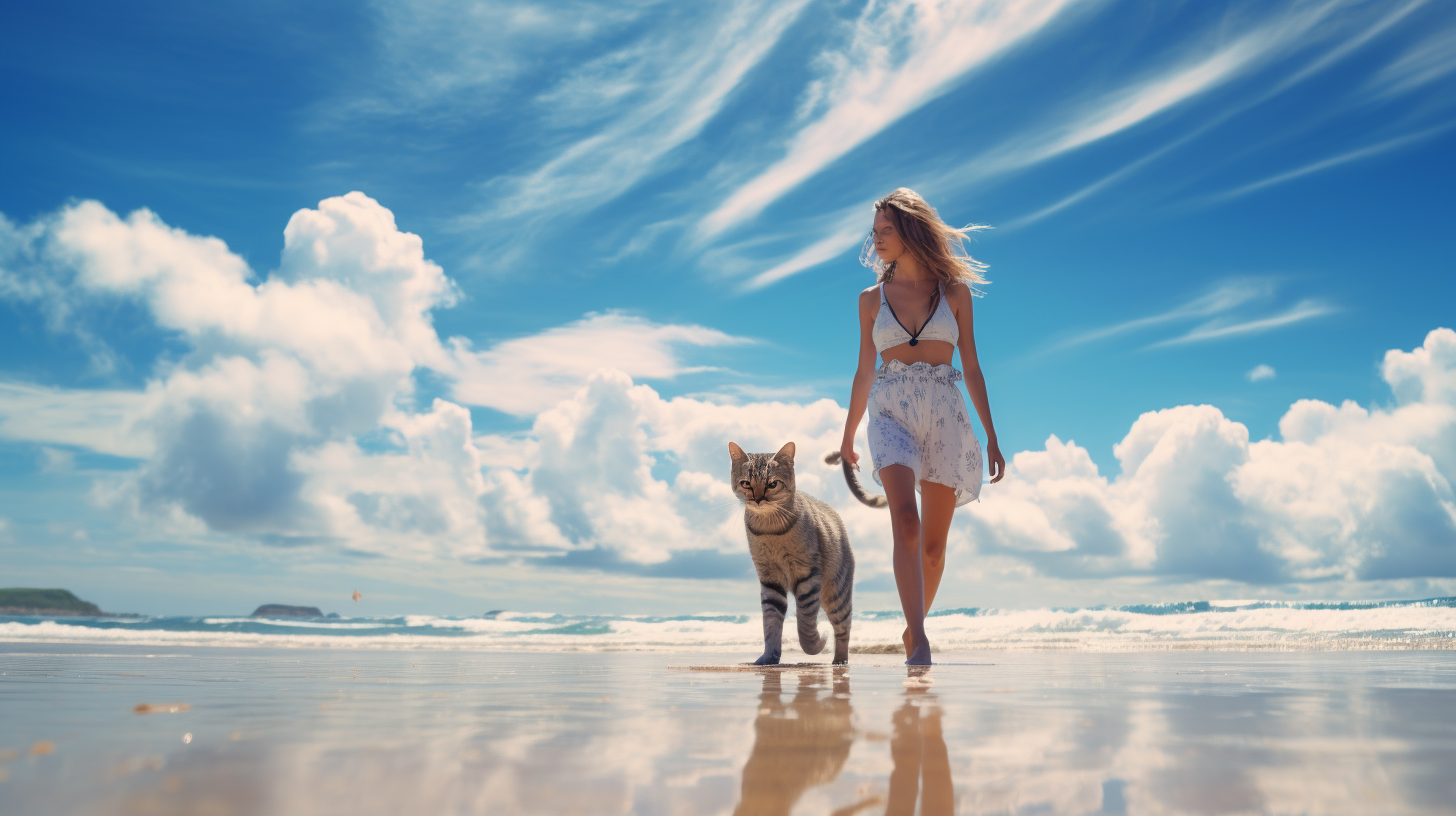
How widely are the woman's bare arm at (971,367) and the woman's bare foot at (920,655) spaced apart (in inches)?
48.0

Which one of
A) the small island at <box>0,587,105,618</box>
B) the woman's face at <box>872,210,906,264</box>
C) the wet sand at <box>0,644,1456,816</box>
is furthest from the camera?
the small island at <box>0,587,105,618</box>

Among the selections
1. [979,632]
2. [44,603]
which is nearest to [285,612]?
[44,603]

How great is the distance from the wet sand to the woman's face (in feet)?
8.79

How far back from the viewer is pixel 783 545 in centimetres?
521

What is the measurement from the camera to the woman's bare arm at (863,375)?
15.6 ft

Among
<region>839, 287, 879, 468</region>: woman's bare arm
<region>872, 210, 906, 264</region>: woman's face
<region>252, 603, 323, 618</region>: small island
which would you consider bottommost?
<region>252, 603, 323, 618</region>: small island

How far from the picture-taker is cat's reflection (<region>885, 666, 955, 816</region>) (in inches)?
42.8

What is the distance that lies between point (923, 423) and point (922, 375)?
10.8 inches

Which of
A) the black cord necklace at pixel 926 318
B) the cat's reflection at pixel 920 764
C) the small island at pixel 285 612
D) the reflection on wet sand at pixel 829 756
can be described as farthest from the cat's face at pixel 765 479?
the small island at pixel 285 612

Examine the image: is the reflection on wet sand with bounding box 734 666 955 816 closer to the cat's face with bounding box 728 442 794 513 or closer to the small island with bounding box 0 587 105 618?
the cat's face with bounding box 728 442 794 513

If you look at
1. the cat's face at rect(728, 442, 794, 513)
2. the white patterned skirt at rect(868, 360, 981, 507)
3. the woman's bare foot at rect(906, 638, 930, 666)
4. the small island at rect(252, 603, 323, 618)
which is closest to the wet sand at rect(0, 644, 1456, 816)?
the woman's bare foot at rect(906, 638, 930, 666)

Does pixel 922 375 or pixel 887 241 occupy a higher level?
pixel 887 241

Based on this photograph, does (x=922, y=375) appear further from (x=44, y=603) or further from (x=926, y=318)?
(x=44, y=603)

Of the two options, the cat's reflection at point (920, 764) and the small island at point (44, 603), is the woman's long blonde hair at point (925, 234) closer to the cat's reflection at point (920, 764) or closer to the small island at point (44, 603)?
the cat's reflection at point (920, 764)
